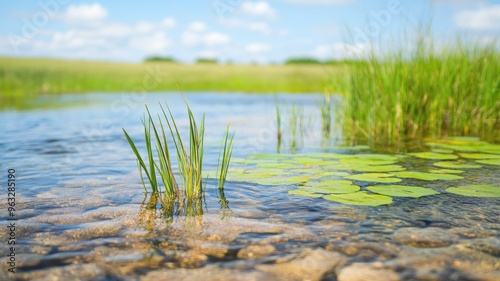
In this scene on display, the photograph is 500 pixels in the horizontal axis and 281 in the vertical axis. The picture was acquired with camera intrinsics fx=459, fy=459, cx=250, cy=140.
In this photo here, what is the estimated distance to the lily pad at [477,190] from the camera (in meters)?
3.14

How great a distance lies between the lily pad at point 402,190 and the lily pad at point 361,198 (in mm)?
106

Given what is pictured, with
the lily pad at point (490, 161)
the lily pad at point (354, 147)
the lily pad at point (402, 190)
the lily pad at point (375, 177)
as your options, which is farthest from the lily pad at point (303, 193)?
the lily pad at point (354, 147)

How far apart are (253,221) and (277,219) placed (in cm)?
15

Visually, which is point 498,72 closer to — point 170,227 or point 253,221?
point 253,221

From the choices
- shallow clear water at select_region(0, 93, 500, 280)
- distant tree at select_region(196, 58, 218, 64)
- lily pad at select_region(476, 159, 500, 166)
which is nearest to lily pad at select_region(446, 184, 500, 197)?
shallow clear water at select_region(0, 93, 500, 280)

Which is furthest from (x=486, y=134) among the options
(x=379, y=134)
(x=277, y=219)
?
(x=277, y=219)

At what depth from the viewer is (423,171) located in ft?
13.2

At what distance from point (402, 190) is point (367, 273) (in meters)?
1.47

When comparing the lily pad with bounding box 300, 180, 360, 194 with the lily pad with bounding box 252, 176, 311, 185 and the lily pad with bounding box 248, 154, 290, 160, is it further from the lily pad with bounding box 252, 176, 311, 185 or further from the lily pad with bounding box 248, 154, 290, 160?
the lily pad with bounding box 248, 154, 290, 160

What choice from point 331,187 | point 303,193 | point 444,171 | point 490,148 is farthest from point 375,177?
point 490,148

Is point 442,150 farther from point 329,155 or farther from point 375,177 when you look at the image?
point 375,177

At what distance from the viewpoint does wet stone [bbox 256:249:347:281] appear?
Answer: 1.97 metres

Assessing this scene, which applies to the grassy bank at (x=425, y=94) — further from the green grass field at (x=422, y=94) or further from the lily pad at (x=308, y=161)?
the lily pad at (x=308, y=161)

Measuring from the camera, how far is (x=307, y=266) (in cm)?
206
